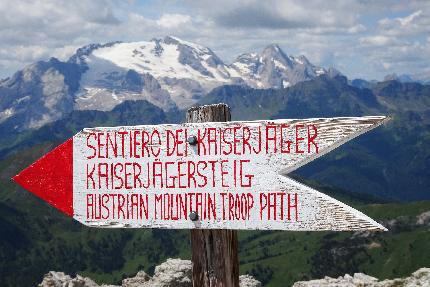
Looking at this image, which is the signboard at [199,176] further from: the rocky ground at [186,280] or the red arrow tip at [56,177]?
the rocky ground at [186,280]

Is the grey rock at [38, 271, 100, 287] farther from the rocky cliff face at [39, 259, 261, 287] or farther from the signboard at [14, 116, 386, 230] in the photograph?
the signboard at [14, 116, 386, 230]

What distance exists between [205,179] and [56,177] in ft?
11.3

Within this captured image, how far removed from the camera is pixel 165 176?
1006 centimetres

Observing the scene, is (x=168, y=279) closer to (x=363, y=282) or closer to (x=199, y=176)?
(x=363, y=282)

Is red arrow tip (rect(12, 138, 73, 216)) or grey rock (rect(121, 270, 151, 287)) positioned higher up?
red arrow tip (rect(12, 138, 73, 216))

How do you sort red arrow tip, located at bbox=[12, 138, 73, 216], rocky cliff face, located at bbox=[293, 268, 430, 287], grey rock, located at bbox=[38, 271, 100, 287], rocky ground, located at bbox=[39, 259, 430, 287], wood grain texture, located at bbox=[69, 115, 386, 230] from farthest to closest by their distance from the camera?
grey rock, located at bbox=[38, 271, 100, 287] < rocky ground, located at bbox=[39, 259, 430, 287] < rocky cliff face, located at bbox=[293, 268, 430, 287] < red arrow tip, located at bbox=[12, 138, 73, 216] < wood grain texture, located at bbox=[69, 115, 386, 230]

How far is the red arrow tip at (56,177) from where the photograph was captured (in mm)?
10906

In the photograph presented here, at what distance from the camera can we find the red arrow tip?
35.8 ft

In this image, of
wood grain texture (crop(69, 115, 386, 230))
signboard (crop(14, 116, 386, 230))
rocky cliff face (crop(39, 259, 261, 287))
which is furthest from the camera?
rocky cliff face (crop(39, 259, 261, 287))

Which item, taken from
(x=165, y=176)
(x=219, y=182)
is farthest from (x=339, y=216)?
(x=165, y=176)

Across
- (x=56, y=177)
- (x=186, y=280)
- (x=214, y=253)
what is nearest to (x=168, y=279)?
(x=186, y=280)

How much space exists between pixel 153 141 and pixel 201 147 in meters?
1.06

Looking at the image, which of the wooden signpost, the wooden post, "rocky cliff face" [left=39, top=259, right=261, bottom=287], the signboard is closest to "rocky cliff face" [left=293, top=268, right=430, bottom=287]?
"rocky cliff face" [left=39, top=259, right=261, bottom=287]

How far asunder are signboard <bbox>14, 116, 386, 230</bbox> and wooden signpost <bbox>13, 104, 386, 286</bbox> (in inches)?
0.7
